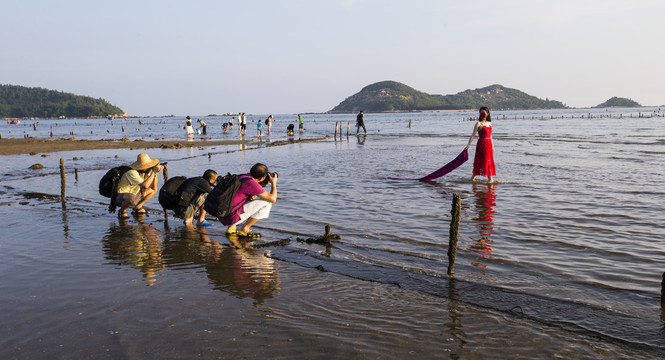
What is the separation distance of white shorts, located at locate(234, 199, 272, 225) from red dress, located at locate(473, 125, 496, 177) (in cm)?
788

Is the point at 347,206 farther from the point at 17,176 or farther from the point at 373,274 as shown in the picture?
the point at 17,176

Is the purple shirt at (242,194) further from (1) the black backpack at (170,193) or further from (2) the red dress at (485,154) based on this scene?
(2) the red dress at (485,154)

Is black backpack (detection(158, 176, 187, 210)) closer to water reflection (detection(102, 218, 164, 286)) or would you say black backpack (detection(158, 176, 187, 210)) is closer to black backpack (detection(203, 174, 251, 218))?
water reflection (detection(102, 218, 164, 286))

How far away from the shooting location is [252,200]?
817 cm

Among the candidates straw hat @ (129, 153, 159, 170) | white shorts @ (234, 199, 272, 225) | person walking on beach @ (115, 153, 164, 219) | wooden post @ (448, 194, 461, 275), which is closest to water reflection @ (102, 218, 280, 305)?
white shorts @ (234, 199, 272, 225)

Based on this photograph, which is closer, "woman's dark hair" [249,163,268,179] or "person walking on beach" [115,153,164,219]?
"woman's dark hair" [249,163,268,179]

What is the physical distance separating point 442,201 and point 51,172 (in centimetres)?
1503

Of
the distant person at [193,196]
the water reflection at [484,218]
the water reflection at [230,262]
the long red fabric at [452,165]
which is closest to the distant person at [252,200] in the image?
the water reflection at [230,262]

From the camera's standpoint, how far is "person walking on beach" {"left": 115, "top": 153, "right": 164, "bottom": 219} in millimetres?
9586

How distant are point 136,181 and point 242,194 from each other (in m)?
3.29

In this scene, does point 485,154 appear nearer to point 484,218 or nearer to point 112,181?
point 484,218

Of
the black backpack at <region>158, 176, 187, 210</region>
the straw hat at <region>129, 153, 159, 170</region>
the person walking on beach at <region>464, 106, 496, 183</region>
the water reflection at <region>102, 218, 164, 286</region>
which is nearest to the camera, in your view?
the water reflection at <region>102, 218, 164, 286</region>

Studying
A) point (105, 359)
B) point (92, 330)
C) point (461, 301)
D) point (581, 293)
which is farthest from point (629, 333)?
point (92, 330)

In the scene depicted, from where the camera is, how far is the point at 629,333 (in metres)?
4.57
